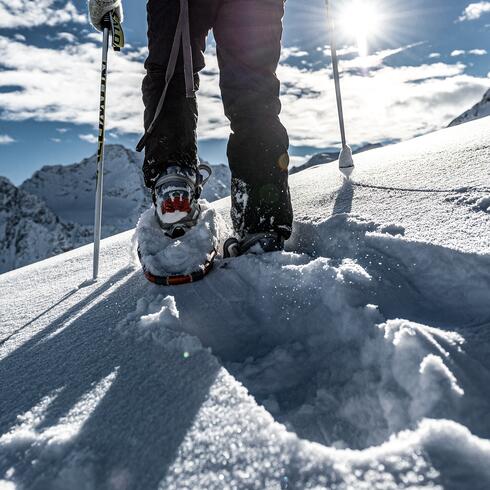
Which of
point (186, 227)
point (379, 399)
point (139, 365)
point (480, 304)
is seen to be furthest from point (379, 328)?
point (186, 227)

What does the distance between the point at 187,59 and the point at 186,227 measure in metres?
0.73

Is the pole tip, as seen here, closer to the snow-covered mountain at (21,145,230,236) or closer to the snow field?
the snow field

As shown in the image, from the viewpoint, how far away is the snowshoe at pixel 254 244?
1.64 m

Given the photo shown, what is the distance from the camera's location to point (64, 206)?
171 m

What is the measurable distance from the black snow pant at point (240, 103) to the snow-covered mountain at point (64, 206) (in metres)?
146

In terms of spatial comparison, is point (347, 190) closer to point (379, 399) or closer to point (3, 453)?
point (379, 399)

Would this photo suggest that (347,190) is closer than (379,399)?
No

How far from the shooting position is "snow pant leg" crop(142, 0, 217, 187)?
1.92 metres

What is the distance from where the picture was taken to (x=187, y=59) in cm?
188

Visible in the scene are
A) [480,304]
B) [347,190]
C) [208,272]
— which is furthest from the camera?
[347,190]

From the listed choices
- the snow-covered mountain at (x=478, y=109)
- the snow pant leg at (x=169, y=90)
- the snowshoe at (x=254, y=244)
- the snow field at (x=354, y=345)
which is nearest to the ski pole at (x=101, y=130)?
the snow pant leg at (x=169, y=90)

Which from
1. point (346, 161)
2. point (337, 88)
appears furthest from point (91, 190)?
point (346, 161)

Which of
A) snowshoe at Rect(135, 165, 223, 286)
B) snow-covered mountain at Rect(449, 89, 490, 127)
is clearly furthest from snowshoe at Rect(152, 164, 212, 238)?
snow-covered mountain at Rect(449, 89, 490, 127)

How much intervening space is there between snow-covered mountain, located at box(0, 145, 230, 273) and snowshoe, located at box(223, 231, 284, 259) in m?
146
